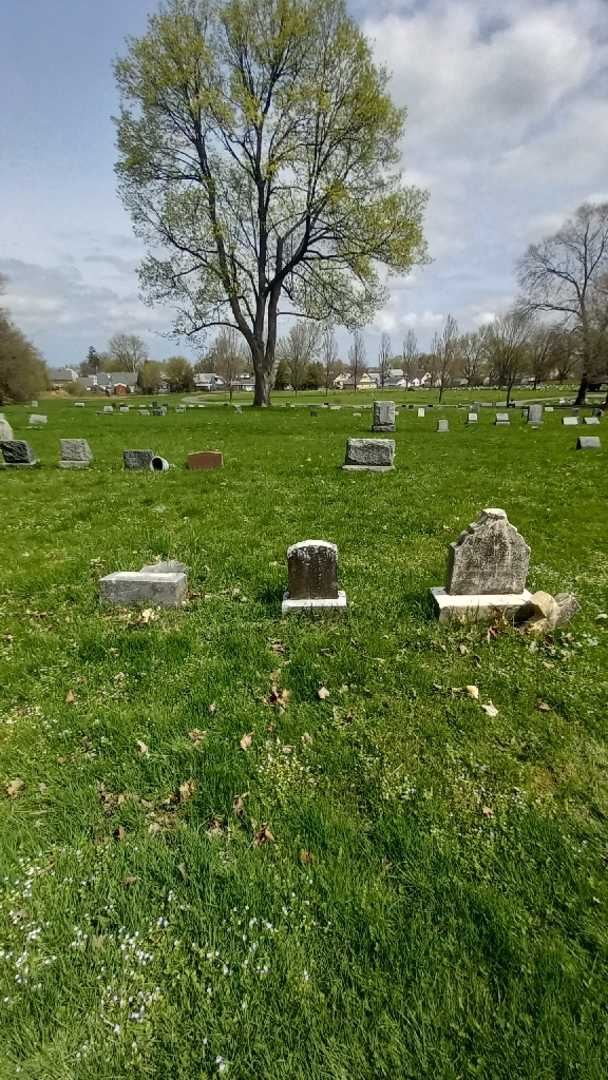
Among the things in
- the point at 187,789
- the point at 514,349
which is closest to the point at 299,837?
the point at 187,789

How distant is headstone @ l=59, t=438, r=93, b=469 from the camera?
479 inches

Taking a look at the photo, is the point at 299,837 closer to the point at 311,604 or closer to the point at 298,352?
the point at 311,604

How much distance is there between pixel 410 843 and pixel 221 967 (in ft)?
3.21

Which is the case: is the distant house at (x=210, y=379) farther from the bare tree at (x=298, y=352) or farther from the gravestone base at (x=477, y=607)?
the gravestone base at (x=477, y=607)

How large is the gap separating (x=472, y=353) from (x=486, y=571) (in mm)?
86890

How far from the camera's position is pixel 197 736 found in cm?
299

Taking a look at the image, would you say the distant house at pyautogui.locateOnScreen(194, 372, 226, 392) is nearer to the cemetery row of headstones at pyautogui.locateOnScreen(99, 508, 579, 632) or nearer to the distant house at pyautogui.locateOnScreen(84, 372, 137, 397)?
the distant house at pyautogui.locateOnScreen(84, 372, 137, 397)

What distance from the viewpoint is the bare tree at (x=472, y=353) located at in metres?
76.4

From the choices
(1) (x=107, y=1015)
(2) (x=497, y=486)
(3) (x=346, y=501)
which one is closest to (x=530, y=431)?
(2) (x=497, y=486)

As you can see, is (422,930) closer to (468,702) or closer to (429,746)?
(429,746)

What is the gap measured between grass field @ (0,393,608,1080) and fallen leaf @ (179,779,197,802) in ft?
0.05

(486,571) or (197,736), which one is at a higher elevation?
(486,571)

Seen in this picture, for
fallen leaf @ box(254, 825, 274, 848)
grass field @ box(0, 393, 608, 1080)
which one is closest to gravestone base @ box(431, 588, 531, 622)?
grass field @ box(0, 393, 608, 1080)

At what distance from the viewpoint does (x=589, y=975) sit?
1.75 m
